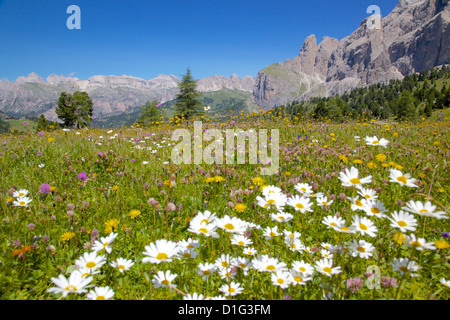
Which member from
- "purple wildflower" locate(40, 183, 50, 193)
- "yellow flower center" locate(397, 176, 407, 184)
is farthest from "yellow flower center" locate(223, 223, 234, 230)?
"purple wildflower" locate(40, 183, 50, 193)

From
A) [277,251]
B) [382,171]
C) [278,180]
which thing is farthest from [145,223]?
[382,171]

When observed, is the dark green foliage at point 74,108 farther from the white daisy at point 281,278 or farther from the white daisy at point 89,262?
the white daisy at point 281,278

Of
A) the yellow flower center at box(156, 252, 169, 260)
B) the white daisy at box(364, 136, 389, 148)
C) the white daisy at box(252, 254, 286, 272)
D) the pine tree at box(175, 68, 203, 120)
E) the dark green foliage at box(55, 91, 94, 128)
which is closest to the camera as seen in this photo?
the yellow flower center at box(156, 252, 169, 260)

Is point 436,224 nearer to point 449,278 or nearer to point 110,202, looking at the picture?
point 449,278

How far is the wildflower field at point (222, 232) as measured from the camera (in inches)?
67.6

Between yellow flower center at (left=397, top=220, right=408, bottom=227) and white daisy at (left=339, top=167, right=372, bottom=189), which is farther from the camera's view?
white daisy at (left=339, top=167, right=372, bottom=189)

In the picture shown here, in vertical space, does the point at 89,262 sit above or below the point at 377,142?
below

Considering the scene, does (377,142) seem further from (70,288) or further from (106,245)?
(70,288)

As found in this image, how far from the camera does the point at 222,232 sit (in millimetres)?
2227

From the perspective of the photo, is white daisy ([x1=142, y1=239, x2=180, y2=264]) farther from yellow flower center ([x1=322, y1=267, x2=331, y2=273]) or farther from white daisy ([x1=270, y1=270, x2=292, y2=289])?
yellow flower center ([x1=322, y1=267, x2=331, y2=273])

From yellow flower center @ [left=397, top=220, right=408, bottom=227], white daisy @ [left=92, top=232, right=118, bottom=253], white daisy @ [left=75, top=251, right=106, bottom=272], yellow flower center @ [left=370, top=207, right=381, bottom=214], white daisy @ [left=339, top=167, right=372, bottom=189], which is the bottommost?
white daisy @ [left=75, top=251, right=106, bottom=272]

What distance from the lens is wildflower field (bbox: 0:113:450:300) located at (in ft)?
5.63

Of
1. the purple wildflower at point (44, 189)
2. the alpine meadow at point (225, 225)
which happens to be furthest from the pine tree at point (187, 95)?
the purple wildflower at point (44, 189)

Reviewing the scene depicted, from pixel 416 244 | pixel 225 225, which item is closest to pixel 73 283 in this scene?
pixel 225 225
